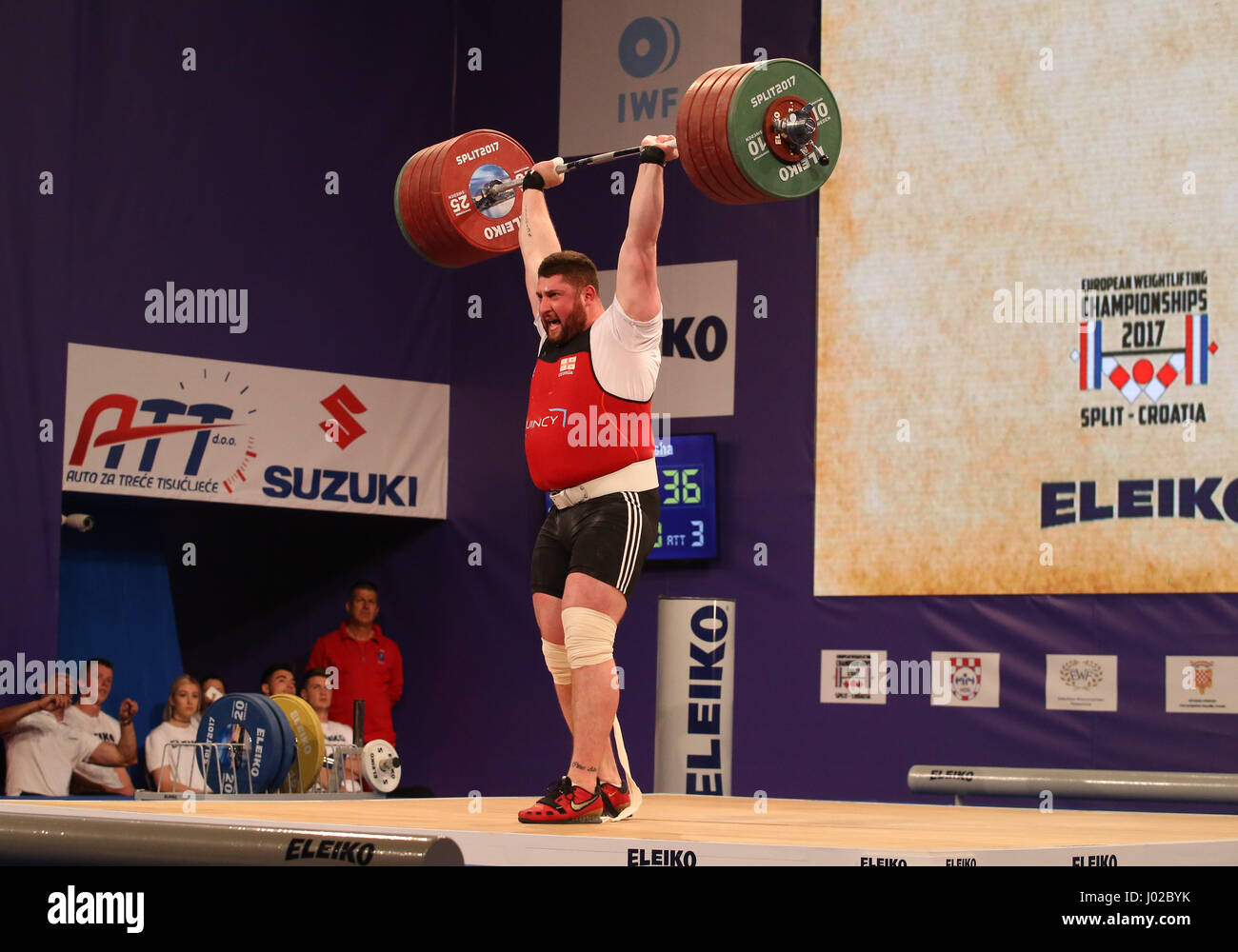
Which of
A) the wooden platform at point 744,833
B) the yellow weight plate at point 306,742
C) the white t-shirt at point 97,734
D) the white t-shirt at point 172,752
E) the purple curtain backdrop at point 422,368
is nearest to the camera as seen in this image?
the wooden platform at point 744,833

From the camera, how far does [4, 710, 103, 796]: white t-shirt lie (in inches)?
279

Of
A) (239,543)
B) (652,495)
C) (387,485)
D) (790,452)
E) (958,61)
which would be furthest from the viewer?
(239,543)

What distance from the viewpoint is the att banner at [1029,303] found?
23.1 feet

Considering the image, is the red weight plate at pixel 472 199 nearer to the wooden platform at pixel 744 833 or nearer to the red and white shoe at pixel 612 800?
the wooden platform at pixel 744 833

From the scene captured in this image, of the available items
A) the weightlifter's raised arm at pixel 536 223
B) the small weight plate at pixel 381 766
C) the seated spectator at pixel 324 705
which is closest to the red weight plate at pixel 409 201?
the weightlifter's raised arm at pixel 536 223

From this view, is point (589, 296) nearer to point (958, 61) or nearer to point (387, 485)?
point (958, 61)

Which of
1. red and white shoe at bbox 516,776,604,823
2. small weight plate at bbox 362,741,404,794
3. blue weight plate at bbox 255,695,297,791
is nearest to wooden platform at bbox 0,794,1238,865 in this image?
red and white shoe at bbox 516,776,604,823

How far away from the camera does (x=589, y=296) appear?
12.1 ft

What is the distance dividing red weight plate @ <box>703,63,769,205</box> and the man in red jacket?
5557 millimetres

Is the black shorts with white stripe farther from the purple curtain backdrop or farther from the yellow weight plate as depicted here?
the purple curtain backdrop

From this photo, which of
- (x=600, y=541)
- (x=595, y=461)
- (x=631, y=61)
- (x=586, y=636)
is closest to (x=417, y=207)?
(x=595, y=461)

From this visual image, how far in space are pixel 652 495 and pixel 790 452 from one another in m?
4.62


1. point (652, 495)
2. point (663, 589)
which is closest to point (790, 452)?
point (663, 589)

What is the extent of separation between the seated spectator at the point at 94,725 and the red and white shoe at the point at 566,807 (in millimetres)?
4746
